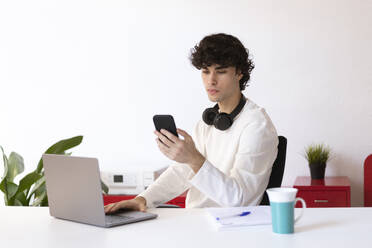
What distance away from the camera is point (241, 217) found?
1639 millimetres

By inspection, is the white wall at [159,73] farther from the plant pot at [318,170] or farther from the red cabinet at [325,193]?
the red cabinet at [325,193]

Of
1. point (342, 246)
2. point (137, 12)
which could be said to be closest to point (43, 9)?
point (137, 12)

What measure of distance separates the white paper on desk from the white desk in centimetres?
3

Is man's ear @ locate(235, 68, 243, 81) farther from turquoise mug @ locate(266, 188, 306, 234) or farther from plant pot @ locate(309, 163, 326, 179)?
plant pot @ locate(309, 163, 326, 179)

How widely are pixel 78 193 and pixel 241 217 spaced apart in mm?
550

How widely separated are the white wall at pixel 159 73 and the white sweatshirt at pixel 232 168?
1350mm

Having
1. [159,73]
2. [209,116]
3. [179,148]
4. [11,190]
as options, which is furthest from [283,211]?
[159,73]

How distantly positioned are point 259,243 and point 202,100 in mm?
2339

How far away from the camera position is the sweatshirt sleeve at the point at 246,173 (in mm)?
1850

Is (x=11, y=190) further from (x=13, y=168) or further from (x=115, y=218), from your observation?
(x=115, y=218)

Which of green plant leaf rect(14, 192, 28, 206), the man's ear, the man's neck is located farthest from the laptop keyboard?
green plant leaf rect(14, 192, 28, 206)

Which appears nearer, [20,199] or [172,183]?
[172,183]

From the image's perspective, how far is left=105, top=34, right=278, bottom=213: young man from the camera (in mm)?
1852

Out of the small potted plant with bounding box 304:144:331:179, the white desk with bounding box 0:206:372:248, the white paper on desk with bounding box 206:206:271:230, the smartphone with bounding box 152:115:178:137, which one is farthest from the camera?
the small potted plant with bounding box 304:144:331:179
